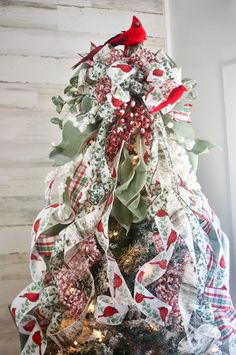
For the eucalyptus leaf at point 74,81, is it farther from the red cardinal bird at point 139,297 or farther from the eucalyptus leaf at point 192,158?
the red cardinal bird at point 139,297

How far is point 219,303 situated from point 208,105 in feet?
2.50

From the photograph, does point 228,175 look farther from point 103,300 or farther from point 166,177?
point 103,300

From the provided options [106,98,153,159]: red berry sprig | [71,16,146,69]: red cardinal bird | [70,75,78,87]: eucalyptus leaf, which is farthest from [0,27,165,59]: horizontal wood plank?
[106,98,153,159]: red berry sprig

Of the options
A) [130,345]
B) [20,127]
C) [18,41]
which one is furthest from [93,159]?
[18,41]

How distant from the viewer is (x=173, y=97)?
1.26 metres

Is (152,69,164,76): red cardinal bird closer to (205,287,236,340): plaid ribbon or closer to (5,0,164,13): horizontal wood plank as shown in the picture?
(205,287,236,340): plaid ribbon

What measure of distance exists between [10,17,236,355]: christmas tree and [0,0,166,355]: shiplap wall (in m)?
0.45

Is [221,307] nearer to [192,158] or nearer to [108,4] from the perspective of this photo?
[192,158]

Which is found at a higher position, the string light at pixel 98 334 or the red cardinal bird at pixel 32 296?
the red cardinal bird at pixel 32 296

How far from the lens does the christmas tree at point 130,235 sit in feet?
4.07

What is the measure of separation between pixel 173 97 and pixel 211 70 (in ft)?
1.79

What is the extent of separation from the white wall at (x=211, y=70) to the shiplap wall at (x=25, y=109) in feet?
1.32

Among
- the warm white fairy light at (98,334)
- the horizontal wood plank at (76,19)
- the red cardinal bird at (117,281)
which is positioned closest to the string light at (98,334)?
the warm white fairy light at (98,334)

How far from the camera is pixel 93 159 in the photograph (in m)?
1.31
